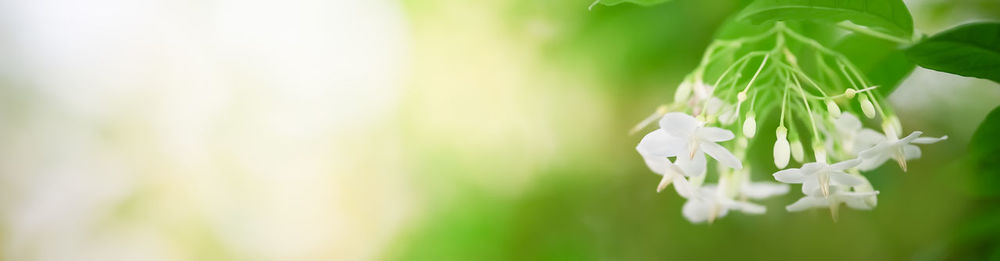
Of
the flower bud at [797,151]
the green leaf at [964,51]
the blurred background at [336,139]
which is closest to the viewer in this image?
the green leaf at [964,51]

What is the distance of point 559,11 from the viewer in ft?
3.09

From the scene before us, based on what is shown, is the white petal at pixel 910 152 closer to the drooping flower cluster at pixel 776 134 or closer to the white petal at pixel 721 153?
the drooping flower cluster at pixel 776 134

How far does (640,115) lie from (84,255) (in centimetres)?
90

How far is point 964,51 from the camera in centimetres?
34

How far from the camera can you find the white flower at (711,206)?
1.48 feet

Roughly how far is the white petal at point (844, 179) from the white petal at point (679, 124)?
3.5 inches

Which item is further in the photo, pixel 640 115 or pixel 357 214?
pixel 357 214

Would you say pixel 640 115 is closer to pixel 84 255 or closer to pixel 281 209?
pixel 281 209

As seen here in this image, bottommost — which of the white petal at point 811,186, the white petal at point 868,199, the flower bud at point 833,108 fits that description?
the white petal at point 868,199

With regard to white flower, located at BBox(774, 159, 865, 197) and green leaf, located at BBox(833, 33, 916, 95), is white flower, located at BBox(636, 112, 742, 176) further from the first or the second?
green leaf, located at BBox(833, 33, 916, 95)

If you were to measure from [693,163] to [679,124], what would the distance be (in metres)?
0.04

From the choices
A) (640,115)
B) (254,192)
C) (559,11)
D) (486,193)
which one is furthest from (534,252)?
(254,192)

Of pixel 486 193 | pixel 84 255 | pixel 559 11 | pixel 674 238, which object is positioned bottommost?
pixel 674 238

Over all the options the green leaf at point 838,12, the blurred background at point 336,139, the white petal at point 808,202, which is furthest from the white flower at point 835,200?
the blurred background at point 336,139
